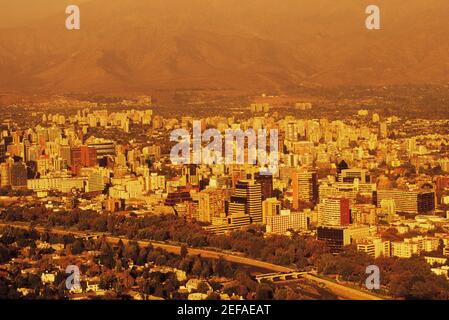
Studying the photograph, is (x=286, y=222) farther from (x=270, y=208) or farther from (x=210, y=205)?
(x=210, y=205)

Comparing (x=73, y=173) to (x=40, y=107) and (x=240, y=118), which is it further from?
(x=40, y=107)

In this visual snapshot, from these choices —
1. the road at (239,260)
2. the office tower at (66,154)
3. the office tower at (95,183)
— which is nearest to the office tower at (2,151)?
the office tower at (66,154)

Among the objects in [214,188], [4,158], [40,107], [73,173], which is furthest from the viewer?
[40,107]

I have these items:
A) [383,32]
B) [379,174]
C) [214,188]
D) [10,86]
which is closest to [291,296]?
[214,188]

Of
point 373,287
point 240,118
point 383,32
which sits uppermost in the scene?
point 383,32

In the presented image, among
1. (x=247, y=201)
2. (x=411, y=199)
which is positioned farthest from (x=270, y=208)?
(x=411, y=199)

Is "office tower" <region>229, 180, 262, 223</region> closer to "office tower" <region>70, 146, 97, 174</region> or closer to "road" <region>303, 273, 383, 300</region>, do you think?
"road" <region>303, 273, 383, 300</region>
